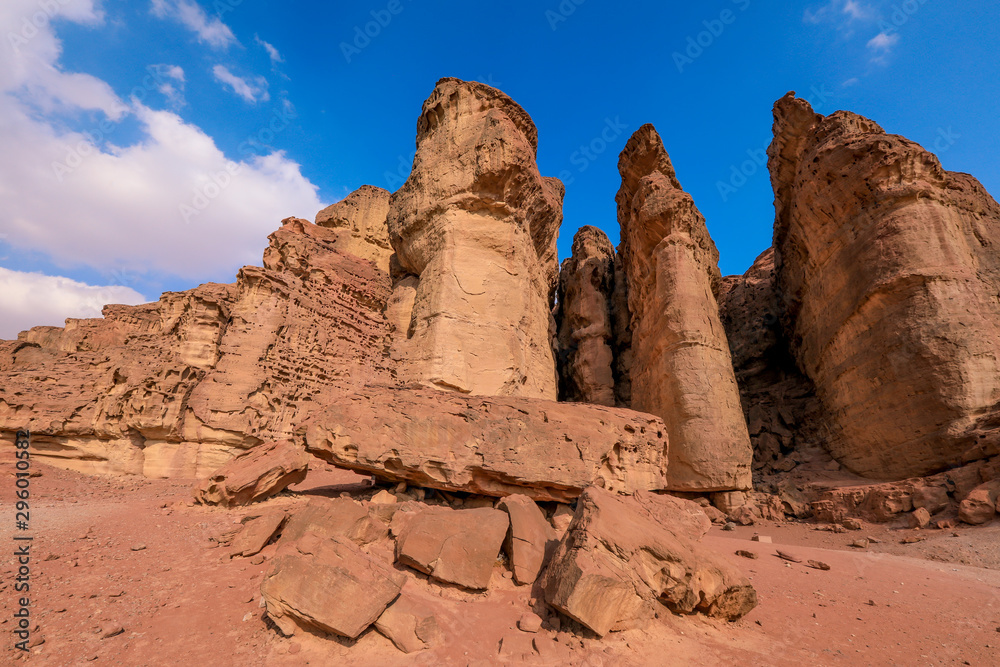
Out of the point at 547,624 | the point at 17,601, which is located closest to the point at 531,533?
the point at 547,624

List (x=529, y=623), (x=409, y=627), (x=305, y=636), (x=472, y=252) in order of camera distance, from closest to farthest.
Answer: (x=305, y=636)
(x=409, y=627)
(x=529, y=623)
(x=472, y=252)

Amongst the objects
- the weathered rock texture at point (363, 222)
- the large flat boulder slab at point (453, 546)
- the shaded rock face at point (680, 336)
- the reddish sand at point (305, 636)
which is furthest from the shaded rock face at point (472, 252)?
the large flat boulder slab at point (453, 546)

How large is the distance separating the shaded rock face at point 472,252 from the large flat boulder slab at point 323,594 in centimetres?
681

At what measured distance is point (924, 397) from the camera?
10.1 meters

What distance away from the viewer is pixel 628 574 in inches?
144

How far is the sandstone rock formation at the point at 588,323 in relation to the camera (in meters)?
18.5

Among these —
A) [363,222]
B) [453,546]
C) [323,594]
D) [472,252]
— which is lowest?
[323,594]

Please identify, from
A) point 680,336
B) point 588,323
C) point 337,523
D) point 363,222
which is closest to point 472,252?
point 363,222

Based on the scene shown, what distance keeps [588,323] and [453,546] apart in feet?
53.8

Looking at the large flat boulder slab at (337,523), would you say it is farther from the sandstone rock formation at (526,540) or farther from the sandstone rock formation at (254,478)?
the sandstone rock formation at (526,540)

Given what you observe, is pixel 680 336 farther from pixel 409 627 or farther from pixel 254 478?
pixel 409 627

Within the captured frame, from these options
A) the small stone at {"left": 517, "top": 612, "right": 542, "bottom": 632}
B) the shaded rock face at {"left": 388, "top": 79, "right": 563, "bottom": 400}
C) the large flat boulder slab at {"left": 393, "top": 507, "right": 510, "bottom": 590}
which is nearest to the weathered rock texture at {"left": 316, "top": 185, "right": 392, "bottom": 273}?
the shaded rock face at {"left": 388, "top": 79, "right": 563, "bottom": 400}

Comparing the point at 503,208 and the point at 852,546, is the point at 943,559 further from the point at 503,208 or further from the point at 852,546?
the point at 503,208

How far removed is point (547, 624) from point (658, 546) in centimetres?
126
